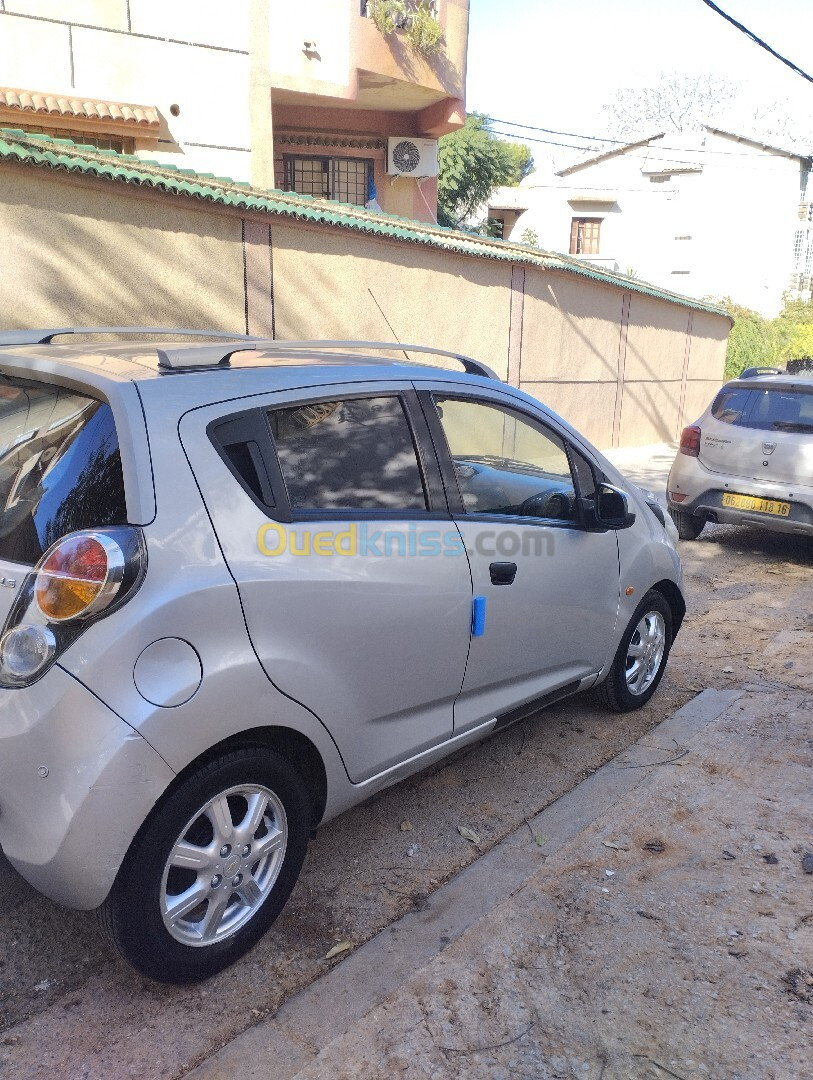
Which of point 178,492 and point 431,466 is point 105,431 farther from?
point 431,466

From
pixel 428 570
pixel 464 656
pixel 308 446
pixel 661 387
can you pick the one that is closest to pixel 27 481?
pixel 308 446

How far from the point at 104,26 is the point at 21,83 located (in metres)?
1.41

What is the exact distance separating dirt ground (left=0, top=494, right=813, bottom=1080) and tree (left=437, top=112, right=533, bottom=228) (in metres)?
27.7

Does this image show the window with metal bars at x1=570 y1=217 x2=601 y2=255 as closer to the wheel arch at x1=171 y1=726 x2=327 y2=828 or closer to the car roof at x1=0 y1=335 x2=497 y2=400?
the car roof at x1=0 y1=335 x2=497 y2=400

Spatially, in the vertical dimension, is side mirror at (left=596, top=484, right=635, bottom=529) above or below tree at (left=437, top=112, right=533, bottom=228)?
below

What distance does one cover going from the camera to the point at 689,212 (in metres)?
37.5

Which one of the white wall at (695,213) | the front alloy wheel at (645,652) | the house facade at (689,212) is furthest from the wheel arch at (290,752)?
the white wall at (695,213)

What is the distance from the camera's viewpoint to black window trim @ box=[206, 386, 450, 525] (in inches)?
97.3

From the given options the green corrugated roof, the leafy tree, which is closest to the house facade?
the leafy tree

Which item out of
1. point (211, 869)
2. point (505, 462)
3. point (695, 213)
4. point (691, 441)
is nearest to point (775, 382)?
point (691, 441)

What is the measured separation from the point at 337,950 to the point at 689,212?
40.0 metres

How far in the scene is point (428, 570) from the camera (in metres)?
2.90

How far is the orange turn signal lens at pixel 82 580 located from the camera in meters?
2.12

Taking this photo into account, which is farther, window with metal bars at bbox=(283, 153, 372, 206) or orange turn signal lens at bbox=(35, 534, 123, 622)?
window with metal bars at bbox=(283, 153, 372, 206)
